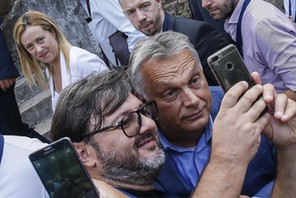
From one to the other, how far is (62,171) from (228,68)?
558mm

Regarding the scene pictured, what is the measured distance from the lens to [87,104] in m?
1.68

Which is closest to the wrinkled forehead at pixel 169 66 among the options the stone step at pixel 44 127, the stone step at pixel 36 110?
the stone step at pixel 44 127

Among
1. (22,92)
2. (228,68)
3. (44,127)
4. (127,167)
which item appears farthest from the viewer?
(22,92)

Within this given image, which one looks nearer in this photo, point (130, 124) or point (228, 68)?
point (228, 68)

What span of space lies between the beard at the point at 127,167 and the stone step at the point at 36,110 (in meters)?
3.27

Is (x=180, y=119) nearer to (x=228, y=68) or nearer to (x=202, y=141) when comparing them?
(x=202, y=141)

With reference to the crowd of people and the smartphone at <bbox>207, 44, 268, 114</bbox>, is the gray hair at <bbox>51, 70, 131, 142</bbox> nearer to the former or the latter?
the crowd of people

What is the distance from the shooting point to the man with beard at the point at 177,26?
8.73 ft

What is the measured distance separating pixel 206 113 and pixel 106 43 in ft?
6.40

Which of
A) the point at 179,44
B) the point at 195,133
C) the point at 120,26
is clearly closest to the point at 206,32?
the point at 179,44

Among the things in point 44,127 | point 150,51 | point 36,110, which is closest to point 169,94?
point 150,51

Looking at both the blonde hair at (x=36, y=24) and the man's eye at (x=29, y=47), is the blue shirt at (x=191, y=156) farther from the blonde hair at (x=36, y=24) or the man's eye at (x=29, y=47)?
the man's eye at (x=29, y=47)

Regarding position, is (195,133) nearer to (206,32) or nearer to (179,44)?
(179,44)

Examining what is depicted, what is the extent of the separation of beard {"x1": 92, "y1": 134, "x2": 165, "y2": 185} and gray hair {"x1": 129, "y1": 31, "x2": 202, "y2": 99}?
468 mm
